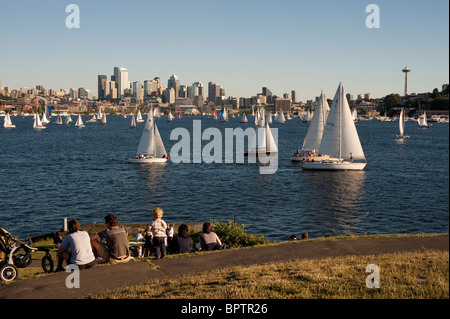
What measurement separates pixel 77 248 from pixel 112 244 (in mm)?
1180

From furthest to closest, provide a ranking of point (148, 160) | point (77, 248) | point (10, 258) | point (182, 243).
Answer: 1. point (148, 160)
2. point (182, 243)
3. point (10, 258)
4. point (77, 248)

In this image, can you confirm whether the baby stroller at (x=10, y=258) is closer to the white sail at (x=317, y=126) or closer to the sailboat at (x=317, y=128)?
the sailboat at (x=317, y=128)

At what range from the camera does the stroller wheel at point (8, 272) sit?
11703mm

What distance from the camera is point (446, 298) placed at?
6.96m

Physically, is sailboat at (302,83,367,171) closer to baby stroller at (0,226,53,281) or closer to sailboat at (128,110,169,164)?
sailboat at (128,110,169,164)

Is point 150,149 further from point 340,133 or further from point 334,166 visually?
point 340,133

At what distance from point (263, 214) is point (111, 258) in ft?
85.2

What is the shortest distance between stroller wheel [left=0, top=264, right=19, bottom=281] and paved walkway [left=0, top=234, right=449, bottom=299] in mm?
386

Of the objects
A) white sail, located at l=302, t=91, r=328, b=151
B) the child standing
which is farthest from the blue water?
the child standing

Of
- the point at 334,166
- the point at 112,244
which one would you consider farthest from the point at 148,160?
the point at 112,244

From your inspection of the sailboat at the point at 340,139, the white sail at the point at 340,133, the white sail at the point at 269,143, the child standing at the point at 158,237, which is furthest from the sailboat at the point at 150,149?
the child standing at the point at 158,237

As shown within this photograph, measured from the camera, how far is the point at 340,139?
58719mm
